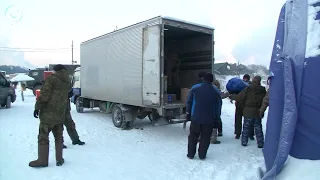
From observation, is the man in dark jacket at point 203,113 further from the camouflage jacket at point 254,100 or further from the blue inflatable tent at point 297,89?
the blue inflatable tent at point 297,89

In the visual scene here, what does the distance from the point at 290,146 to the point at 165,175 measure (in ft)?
6.56

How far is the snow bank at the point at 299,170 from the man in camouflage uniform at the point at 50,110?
3.67 meters

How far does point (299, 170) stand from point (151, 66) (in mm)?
4362

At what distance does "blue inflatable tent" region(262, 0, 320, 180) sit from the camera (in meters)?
3.78

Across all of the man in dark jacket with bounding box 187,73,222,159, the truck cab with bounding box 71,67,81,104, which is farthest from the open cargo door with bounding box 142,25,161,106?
the truck cab with bounding box 71,67,81,104

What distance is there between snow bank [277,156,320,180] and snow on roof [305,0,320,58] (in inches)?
57.0

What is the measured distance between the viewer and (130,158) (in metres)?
5.65

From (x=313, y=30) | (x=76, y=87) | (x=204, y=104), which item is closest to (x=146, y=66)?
(x=204, y=104)

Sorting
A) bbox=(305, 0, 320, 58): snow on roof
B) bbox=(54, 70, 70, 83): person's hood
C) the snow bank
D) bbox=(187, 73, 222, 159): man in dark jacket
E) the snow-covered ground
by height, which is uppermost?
bbox=(305, 0, 320, 58): snow on roof

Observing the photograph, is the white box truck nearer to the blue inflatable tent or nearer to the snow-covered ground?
the snow-covered ground

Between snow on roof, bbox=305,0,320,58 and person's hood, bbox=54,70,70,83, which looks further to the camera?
person's hood, bbox=54,70,70,83

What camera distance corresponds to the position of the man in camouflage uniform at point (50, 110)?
4.78 meters

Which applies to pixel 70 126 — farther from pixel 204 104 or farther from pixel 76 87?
pixel 76 87

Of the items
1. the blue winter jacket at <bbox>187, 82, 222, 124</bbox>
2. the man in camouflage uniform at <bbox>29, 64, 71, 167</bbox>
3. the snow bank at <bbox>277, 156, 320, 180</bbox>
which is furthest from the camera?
the blue winter jacket at <bbox>187, 82, 222, 124</bbox>
